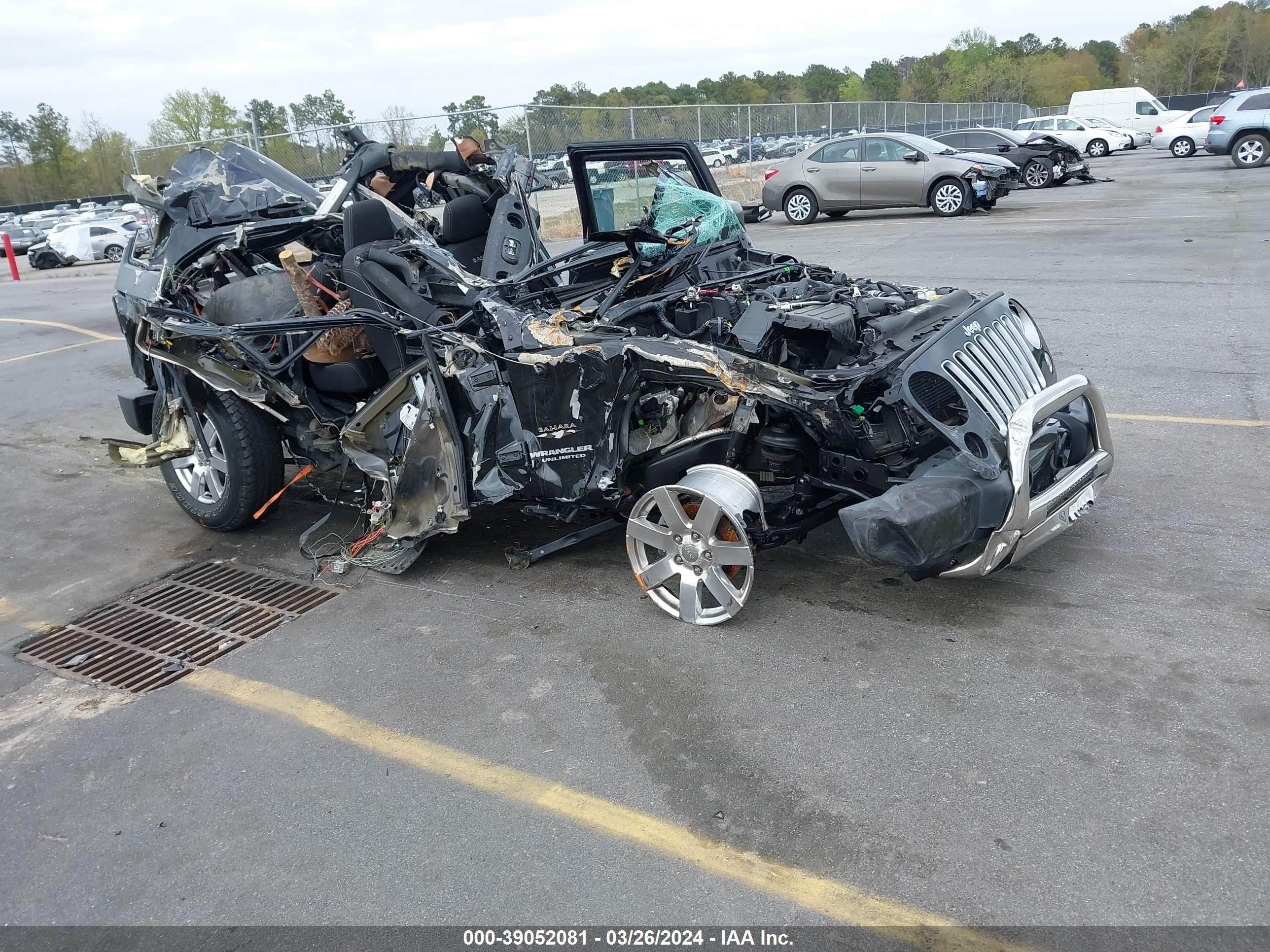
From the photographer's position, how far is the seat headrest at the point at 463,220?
5.29 m

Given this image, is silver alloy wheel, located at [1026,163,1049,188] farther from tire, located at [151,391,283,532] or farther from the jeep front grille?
tire, located at [151,391,283,532]

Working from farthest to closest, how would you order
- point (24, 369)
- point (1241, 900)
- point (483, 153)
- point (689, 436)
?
point (24, 369) → point (483, 153) → point (689, 436) → point (1241, 900)

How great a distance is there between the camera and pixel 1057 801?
2695 mm

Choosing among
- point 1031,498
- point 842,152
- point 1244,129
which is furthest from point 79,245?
point 1244,129

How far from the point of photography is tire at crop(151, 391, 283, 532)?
5078mm

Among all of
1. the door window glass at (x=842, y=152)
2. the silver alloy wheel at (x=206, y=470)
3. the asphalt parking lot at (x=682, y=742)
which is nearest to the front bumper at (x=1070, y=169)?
the door window glass at (x=842, y=152)

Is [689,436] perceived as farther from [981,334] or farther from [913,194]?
[913,194]

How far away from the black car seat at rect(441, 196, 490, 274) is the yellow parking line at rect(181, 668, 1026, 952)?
2669mm

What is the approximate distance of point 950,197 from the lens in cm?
1714

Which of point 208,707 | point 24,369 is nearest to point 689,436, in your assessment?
point 208,707

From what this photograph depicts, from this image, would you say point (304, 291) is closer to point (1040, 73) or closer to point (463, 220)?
point (463, 220)

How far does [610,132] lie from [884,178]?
5977 mm

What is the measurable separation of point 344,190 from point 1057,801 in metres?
5.06

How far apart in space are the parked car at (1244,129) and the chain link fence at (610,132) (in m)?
10.2
